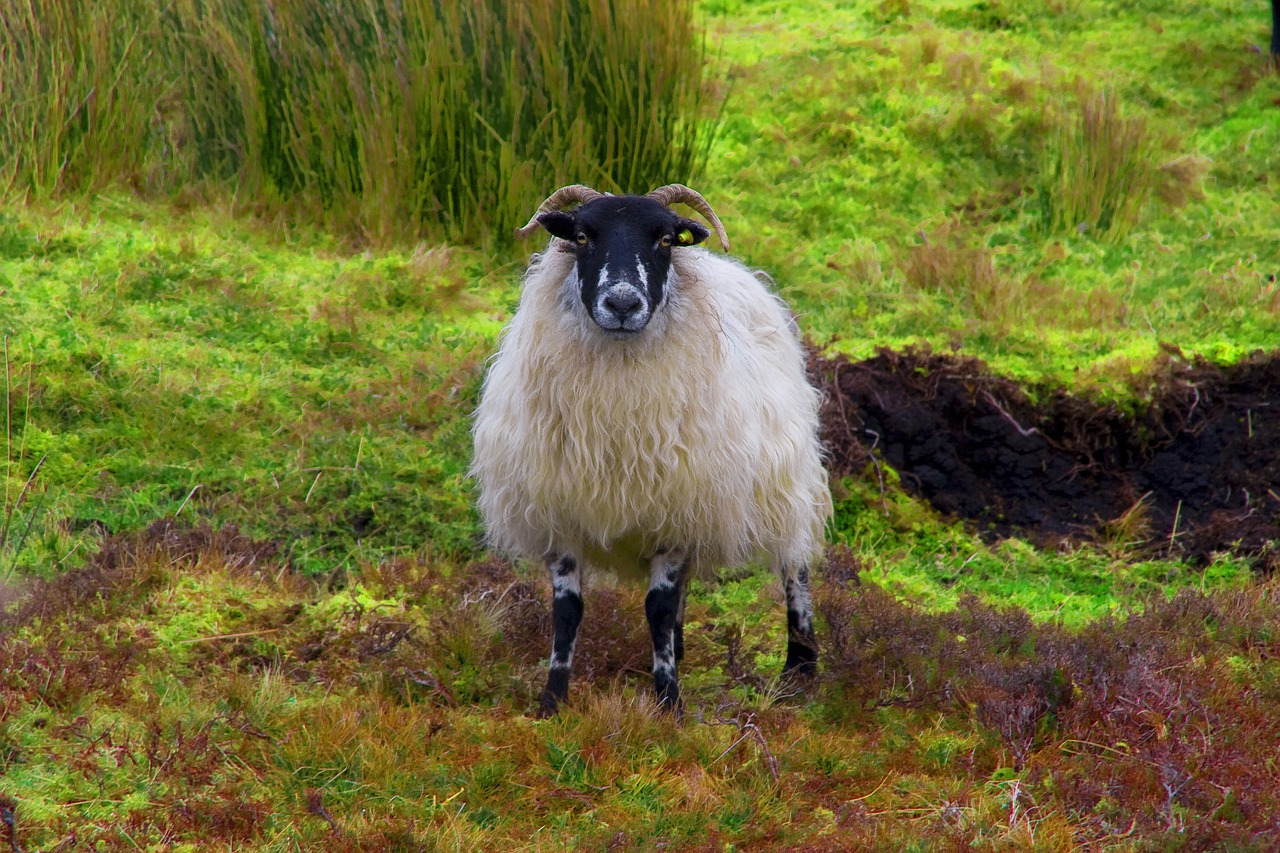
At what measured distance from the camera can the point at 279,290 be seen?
7.37 meters

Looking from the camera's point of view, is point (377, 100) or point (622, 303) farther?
point (377, 100)

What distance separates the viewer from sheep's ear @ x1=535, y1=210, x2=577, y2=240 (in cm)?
451

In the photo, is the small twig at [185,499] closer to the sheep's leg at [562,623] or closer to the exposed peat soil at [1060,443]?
the sheep's leg at [562,623]

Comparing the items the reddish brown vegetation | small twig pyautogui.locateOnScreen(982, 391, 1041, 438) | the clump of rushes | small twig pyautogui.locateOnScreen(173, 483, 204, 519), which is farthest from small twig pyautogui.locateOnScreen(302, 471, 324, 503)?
the clump of rushes

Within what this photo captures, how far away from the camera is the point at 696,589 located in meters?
6.00

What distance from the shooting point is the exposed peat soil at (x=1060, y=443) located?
21.9 feet

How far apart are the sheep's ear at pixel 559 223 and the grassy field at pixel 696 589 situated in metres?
1.57

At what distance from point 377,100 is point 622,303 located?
14.7 feet

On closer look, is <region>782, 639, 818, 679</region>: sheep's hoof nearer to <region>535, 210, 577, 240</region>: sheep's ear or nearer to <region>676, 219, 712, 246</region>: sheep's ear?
<region>676, 219, 712, 246</region>: sheep's ear

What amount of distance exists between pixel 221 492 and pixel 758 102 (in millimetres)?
5711

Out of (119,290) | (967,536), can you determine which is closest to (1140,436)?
(967,536)

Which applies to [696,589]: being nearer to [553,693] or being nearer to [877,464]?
[877,464]

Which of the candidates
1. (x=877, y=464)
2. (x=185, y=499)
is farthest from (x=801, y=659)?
(x=185, y=499)

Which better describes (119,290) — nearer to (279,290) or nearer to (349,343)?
(279,290)
